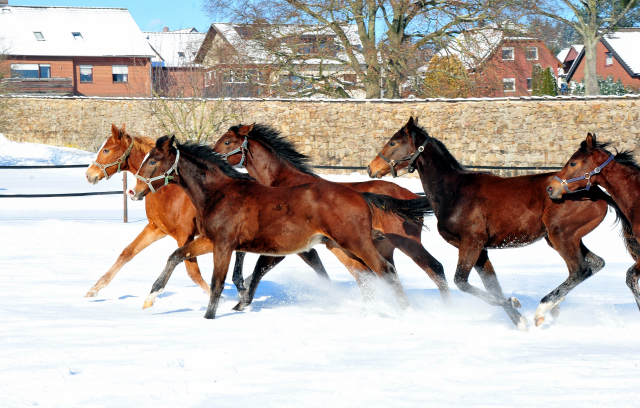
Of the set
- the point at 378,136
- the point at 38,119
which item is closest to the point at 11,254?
the point at 378,136

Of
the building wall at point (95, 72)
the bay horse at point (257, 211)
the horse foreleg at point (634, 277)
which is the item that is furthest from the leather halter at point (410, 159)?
the building wall at point (95, 72)

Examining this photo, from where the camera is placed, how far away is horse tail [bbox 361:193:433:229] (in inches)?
224

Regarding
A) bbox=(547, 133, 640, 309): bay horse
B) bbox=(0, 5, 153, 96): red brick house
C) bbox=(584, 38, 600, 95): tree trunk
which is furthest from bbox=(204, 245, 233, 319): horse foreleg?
bbox=(0, 5, 153, 96): red brick house

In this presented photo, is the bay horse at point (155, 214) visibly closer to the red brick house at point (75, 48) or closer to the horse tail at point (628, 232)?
the horse tail at point (628, 232)

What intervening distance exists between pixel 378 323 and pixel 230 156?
214cm

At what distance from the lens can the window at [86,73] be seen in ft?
138

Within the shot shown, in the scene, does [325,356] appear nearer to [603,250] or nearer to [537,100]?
[603,250]

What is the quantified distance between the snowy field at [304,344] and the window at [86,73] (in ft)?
118

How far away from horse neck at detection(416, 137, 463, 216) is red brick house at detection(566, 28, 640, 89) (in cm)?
3240

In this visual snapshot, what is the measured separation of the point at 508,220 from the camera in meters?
5.41

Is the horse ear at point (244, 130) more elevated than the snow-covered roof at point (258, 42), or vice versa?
the snow-covered roof at point (258, 42)

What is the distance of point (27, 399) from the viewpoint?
343 cm

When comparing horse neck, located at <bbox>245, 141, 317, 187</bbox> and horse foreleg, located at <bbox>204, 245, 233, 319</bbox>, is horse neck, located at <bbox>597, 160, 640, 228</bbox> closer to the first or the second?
horse neck, located at <bbox>245, 141, 317, 187</bbox>

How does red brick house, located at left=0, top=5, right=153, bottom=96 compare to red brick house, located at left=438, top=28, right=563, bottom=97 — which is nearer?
red brick house, located at left=438, top=28, right=563, bottom=97
